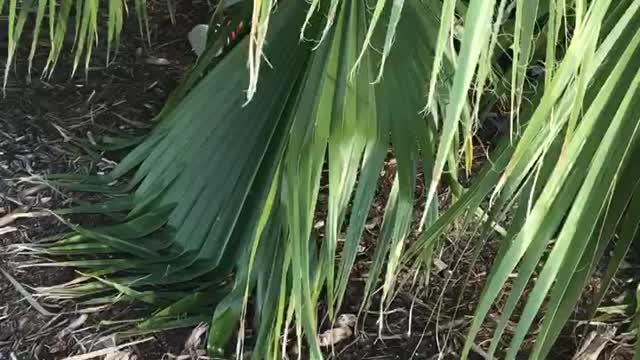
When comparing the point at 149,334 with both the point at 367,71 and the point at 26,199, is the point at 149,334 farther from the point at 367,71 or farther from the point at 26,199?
the point at 367,71

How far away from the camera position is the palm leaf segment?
2.64ft

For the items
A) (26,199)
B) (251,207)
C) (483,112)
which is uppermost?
(483,112)

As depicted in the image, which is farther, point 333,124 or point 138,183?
point 138,183

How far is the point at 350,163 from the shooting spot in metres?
1.11

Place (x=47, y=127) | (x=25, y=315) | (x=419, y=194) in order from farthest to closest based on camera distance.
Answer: (x=47, y=127), (x=419, y=194), (x=25, y=315)

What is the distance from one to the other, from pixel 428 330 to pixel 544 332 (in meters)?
0.52

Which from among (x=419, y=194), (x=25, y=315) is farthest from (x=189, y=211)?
(x=419, y=194)

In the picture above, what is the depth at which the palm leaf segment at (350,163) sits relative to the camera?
804 mm

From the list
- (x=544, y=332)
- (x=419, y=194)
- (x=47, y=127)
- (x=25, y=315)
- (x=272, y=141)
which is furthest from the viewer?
(x=47, y=127)

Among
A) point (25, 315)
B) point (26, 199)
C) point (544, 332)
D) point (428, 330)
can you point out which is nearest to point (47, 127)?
point (26, 199)

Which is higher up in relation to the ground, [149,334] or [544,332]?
[544,332]

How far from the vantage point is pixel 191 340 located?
1.30m

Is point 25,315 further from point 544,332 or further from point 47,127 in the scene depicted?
point 544,332

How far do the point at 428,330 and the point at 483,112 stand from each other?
0.35m
